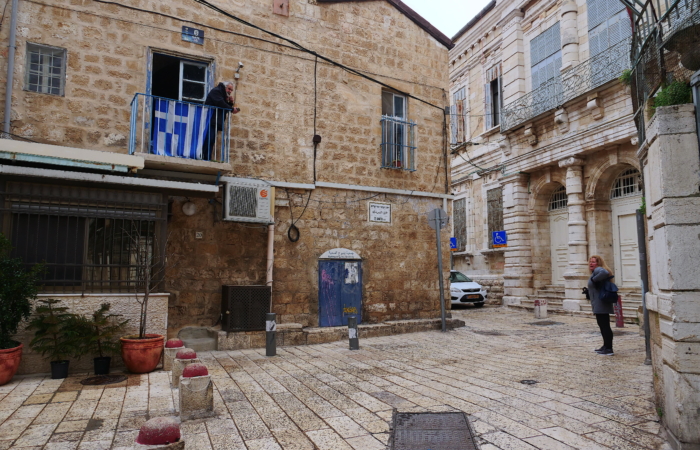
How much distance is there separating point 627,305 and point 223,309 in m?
11.1

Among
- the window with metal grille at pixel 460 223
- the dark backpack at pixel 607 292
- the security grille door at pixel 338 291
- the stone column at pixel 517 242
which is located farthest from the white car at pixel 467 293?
the dark backpack at pixel 607 292

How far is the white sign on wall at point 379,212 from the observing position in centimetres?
1128

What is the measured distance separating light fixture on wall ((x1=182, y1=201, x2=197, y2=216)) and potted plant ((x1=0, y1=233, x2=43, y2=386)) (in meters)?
3.05

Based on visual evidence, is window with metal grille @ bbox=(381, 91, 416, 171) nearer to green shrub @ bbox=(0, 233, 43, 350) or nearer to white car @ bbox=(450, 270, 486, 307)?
white car @ bbox=(450, 270, 486, 307)

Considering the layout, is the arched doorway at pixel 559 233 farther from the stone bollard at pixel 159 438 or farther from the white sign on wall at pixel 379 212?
the stone bollard at pixel 159 438

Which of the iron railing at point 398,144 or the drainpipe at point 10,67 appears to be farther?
the iron railing at point 398,144

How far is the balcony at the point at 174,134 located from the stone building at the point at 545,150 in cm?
1129

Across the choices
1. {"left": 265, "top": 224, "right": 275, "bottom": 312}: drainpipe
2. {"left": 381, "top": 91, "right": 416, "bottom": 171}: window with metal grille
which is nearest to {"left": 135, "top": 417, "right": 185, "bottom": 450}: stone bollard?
{"left": 265, "top": 224, "right": 275, "bottom": 312}: drainpipe

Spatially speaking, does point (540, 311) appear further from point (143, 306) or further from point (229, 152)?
point (143, 306)

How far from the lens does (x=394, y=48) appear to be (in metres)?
12.0

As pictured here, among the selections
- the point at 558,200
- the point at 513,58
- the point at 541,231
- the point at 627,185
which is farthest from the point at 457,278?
the point at 513,58

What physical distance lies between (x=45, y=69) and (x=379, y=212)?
290 inches

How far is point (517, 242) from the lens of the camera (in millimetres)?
17188

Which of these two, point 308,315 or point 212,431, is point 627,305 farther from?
point 212,431
